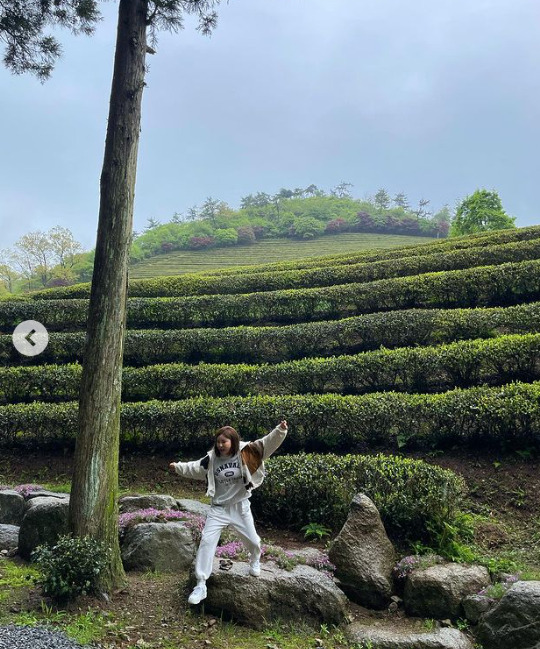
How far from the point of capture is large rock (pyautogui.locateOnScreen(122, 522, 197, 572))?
230 inches

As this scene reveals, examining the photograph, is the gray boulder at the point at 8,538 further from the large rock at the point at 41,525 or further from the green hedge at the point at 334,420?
the green hedge at the point at 334,420

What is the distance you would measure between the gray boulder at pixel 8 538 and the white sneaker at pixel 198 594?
3.56 metres

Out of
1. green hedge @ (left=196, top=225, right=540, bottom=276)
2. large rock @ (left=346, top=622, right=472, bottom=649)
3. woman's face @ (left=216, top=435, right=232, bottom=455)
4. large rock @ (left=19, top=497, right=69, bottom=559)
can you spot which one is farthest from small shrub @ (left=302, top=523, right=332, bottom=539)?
green hedge @ (left=196, top=225, right=540, bottom=276)

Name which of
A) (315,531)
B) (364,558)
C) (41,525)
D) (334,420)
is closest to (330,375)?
(334,420)

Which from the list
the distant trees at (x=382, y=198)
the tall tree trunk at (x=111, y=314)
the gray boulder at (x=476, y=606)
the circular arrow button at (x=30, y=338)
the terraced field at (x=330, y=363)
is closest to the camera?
the gray boulder at (x=476, y=606)

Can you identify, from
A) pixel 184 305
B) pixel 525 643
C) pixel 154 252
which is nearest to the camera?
pixel 525 643

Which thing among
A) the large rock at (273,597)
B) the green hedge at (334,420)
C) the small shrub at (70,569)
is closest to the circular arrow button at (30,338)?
the green hedge at (334,420)

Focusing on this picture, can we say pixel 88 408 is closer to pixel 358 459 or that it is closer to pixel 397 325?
pixel 358 459

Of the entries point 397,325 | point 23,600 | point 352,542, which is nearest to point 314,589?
point 352,542

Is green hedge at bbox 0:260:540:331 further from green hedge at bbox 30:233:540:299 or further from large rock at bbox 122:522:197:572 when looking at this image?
large rock at bbox 122:522:197:572

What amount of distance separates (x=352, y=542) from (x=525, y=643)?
178 centimetres

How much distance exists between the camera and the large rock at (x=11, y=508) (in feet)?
25.2

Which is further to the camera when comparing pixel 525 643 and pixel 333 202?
pixel 333 202

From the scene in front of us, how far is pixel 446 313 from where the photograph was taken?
1304cm
